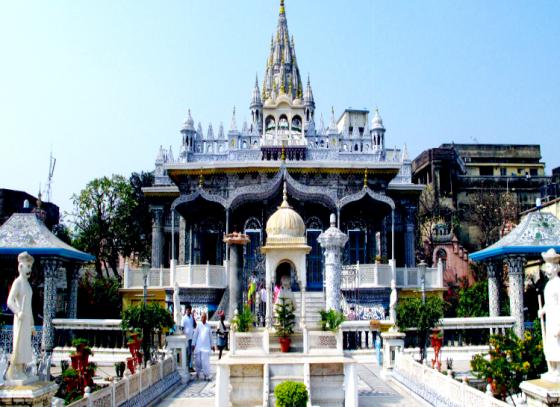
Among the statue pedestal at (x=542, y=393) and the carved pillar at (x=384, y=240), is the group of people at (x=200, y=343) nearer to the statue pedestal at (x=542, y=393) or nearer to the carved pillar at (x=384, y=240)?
the statue pedestal at (x=542, y=393)

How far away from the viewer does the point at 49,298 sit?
21.3 meters

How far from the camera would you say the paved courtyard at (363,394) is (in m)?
12.8

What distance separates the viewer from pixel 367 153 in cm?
2886

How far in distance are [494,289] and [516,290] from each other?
1177mm

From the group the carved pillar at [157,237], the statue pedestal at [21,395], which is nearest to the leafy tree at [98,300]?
the carved pillar at [157,237]

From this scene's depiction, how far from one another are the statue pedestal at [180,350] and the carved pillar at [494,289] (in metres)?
10.6

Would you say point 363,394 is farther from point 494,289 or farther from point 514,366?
point 494,289

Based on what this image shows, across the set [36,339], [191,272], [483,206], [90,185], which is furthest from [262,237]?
[483,206]

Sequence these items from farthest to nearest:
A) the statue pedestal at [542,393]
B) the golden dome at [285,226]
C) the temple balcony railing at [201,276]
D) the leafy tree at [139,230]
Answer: the leafy tree at [139,230] → the temple balcony railing at [201,276] → the golden dome at [285,226] → the statue pedestal at [542,393]

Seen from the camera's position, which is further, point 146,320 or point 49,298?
point 49,298

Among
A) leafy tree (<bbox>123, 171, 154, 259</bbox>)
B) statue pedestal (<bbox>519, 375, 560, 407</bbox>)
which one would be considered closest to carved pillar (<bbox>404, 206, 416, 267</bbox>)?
leafy tree (<bbox>123, 171, 154, 259</bbox>)

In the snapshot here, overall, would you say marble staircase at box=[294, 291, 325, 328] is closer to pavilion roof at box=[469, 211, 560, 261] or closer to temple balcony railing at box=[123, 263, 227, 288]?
temple balcony railing at box=[123, 263, 227, 288]

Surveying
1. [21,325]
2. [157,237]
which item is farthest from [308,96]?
[21,325]

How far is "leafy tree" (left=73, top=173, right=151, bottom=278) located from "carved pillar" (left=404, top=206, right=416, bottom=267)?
53.9 ft
